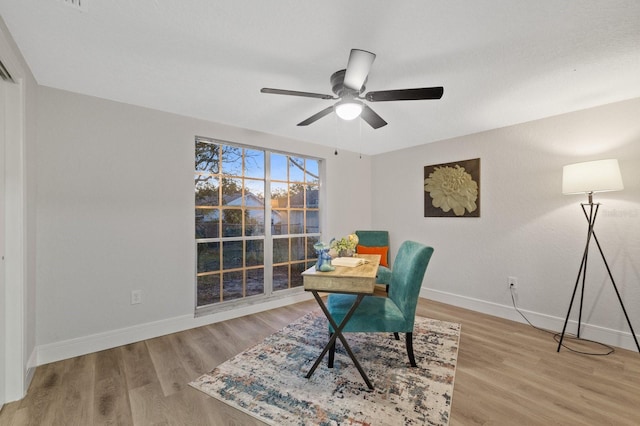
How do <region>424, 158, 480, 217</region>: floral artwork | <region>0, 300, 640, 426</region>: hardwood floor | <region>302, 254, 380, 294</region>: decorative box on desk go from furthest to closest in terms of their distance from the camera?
<region>424, 158, 480, 217</region>: floral artwork < <region>302, 254, 380, 294</region>: decorative box on desk < <region>0, 300, 640, 426</region>: hardwood floor

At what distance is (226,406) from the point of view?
1733 millimetres

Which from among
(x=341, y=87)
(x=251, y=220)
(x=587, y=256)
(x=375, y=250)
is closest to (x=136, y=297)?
(x=251, y=220)

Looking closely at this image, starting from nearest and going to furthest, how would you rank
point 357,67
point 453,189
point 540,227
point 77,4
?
point 77,4 < point 357,67 < point 540,227 < point 453,189

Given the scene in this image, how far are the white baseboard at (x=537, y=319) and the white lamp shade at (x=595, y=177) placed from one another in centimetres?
140

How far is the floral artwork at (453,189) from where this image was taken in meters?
3.54

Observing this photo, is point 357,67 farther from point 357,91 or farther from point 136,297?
point 136,297

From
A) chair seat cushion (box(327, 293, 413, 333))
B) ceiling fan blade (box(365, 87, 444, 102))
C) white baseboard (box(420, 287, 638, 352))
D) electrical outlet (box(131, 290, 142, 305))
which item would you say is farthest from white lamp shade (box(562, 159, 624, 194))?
electrical outlet (box(131, 290, 142, 305))

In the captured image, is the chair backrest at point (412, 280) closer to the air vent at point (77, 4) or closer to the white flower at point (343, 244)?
the white flower at point (343, 244)

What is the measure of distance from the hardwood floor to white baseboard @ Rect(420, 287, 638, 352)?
0.12 metres

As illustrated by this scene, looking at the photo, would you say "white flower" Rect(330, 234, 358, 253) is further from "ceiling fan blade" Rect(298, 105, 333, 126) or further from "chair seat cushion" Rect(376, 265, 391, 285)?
"chair seat cushion" Rect(376, 265, 391, 285)

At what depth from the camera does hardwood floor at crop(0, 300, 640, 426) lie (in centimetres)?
164

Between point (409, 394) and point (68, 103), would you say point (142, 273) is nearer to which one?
point (68, 103)

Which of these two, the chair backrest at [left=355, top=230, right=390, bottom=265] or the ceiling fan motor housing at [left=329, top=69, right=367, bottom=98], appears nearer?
the ceiling fan motor housing at [left=329, top=69, right=367, bottom=98]

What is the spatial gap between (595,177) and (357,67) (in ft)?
7.92
